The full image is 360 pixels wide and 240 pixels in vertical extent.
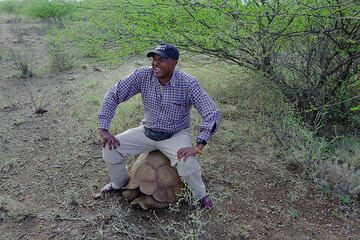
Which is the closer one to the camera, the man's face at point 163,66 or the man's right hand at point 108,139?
the man's face at point 163,66

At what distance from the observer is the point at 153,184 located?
367 centimetres

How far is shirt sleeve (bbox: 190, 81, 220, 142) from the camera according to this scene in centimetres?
349

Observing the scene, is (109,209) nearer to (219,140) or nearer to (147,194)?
(147,194)

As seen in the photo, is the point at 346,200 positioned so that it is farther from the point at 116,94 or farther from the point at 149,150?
the point at 116,94

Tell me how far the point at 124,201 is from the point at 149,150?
54cm

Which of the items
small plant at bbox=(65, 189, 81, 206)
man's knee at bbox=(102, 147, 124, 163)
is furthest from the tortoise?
small plant at bbox=(65, 189, 81, 206)

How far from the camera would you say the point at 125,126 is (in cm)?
546

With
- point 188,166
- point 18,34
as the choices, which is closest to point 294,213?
point 188,166

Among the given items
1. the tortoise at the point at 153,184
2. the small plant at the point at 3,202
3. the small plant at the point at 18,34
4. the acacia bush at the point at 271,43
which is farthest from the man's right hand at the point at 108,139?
the small plant at the point at 18,34

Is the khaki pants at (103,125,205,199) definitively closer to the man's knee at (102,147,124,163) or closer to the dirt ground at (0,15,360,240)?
the man's knee at (102,147,124,163)

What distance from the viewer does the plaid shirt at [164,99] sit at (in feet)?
11.9

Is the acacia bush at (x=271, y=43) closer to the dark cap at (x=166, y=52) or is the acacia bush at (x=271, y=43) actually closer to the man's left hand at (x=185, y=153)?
the dark cap at (x=166, y=52)

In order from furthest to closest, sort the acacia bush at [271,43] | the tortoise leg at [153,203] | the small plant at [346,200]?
the acacia bush at [271,43], the small plant at [346,200], the tortoise leg at [153,203]

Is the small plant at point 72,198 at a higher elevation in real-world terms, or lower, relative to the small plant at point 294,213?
lower
